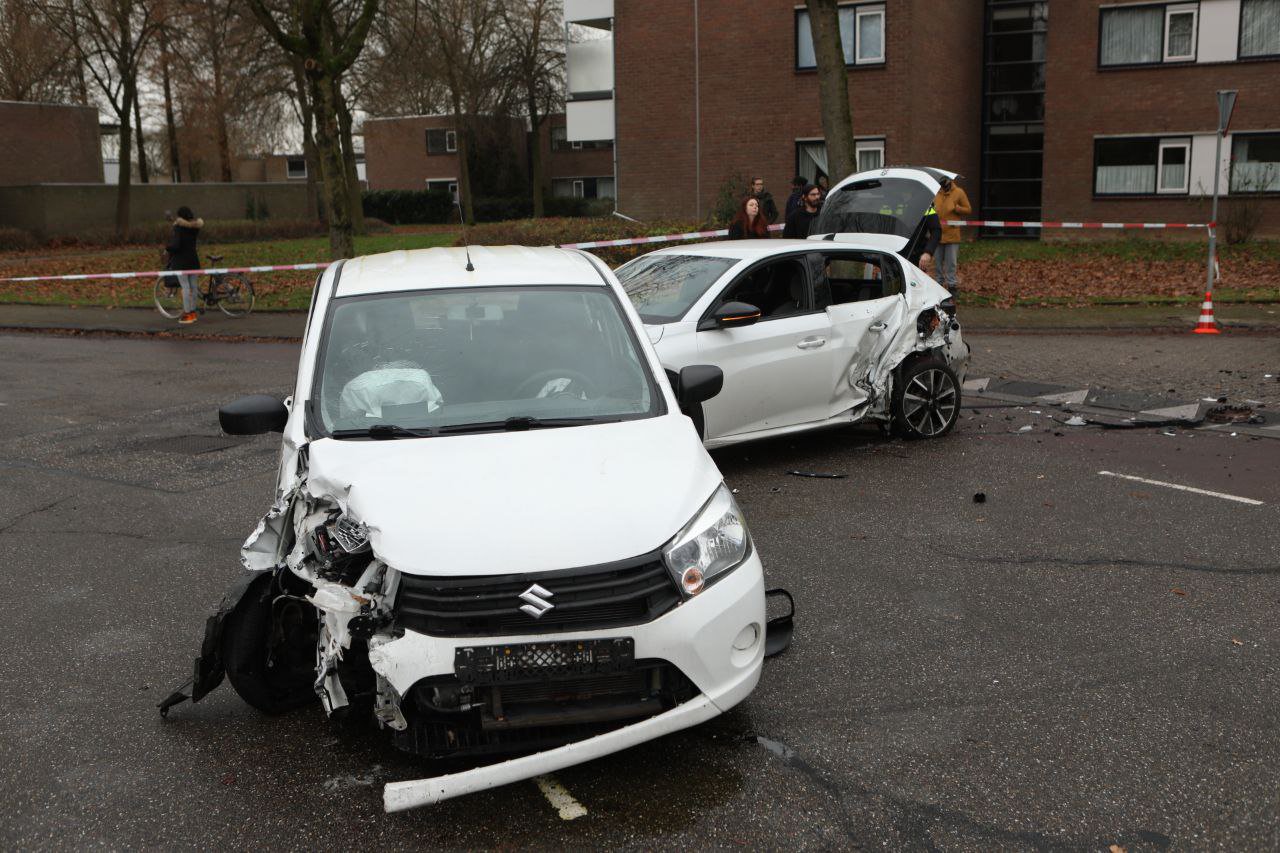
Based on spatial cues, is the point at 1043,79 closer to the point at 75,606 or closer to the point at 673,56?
the point at 673,56

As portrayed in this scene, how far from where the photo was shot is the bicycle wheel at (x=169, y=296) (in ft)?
64.7

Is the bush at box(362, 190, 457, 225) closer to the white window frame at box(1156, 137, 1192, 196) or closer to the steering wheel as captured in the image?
the white window frame at box(1156, 137, 1192, 196)

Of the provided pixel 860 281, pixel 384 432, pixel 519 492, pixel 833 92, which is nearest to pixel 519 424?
pixel 384 432

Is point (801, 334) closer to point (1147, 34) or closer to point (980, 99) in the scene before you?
point (1147, 34)

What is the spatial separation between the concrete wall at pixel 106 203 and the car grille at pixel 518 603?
4096 centimetres

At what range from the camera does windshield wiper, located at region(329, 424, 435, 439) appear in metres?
4.67

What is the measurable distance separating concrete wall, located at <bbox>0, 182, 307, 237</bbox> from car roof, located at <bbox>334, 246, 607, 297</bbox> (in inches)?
1519

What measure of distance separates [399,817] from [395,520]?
3.14 feet

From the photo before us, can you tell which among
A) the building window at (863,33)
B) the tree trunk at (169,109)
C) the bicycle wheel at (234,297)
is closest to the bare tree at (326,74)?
the bicycle wheel at (234,297)

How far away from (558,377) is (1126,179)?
2855 centimetres

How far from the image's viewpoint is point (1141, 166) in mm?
29797

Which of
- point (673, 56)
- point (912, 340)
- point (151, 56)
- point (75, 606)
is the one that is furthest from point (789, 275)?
point (151, 56)

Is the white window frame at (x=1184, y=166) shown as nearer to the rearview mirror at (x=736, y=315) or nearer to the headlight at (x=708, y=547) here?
the rearview mirror at (x=736, y=315)

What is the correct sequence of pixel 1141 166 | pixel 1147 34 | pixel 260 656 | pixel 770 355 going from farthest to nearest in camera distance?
pixel 1141 166, pixel 1147 34, pixel 770 355, pixel 260 656
